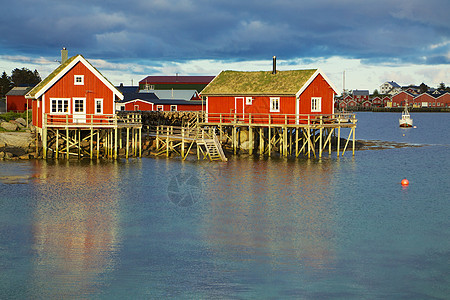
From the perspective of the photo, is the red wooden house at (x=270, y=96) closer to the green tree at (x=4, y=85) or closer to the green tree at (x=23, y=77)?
the green tree at (x=4, y=85)

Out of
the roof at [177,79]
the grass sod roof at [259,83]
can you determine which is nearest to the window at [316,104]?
the grass sod roof at [259,83]

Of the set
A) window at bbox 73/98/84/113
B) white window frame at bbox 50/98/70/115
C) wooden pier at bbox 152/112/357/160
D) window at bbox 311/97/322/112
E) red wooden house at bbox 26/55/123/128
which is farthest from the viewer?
window at bbox 311/97/322/112

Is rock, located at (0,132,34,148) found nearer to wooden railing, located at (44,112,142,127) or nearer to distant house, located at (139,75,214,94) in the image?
wooden railing, located at (44,112,142,127)

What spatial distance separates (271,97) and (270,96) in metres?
0.14

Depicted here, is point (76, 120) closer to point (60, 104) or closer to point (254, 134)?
point (60, 104)

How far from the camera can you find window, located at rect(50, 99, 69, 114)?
4525 cm

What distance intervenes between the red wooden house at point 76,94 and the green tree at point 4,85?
8051cm

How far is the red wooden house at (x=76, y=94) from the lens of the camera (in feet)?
147

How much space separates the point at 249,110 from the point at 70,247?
105 feet

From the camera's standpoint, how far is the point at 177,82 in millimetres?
135500

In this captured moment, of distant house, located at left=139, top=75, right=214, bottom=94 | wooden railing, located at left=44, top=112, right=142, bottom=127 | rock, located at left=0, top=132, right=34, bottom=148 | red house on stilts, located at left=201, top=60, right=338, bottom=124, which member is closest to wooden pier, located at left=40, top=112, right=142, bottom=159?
wooden railing, located at left=44, top=112, right=142, bottom=127

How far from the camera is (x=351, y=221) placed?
83.9ft

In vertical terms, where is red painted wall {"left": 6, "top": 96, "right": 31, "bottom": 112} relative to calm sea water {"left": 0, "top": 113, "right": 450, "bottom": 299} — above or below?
above

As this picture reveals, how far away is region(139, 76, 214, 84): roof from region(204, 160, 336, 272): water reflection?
309ft
